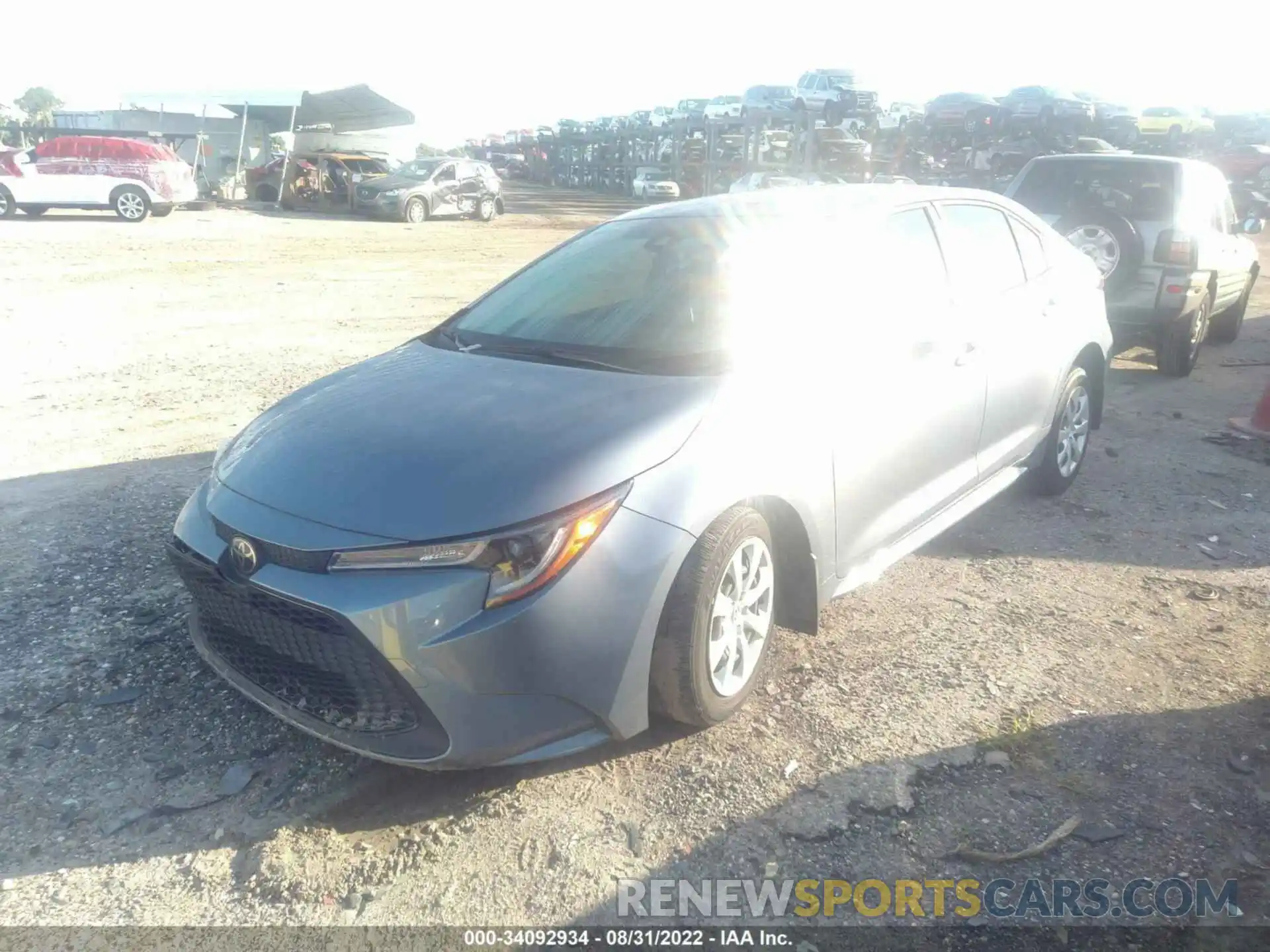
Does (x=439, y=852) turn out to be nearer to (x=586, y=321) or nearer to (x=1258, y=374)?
(x=586, y=321)

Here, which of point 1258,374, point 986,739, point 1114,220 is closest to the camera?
point 986,739

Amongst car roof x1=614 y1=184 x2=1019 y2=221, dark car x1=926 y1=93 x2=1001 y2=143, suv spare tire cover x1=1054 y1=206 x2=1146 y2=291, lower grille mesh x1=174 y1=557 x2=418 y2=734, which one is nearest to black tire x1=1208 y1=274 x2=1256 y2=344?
suv spare tire cover x1=1054 y1=206 x2=1146 y2=291

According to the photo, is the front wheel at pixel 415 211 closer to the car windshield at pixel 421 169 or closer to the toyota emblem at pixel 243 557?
the car windshield at pixel 421 169

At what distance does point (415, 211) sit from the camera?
24594 millimetres

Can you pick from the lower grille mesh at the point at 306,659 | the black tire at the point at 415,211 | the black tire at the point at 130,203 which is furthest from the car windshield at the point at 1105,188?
the black tire at the point at 130,203

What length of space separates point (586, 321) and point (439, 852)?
1939 mm

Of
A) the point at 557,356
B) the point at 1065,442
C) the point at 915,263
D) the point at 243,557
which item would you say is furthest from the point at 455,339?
the point at 1065,442

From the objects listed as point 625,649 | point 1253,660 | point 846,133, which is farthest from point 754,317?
point 846,133

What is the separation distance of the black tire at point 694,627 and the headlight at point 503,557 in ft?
1.31

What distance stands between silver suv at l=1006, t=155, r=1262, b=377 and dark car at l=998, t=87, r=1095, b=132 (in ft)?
71.6

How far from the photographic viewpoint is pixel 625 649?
2.66 meters

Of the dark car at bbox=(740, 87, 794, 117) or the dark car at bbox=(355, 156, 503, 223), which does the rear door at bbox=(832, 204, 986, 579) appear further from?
the dark car at bbox=(740, 87, 794, 117)

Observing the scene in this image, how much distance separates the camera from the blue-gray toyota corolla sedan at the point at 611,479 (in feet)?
8.26

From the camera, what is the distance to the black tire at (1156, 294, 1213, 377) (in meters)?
7.76
